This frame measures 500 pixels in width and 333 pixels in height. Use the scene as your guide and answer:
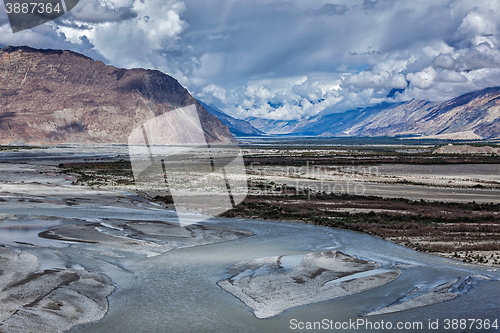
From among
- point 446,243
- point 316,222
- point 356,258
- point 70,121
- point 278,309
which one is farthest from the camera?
point 70,121

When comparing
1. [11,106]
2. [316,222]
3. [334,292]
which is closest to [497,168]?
[316,222]

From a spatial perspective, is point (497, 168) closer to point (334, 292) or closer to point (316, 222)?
point (316, 222)

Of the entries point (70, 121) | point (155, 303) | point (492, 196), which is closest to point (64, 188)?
point (155, 303)

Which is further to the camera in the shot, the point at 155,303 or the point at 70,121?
the point at 70,121

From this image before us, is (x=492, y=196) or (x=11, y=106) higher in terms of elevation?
(x=11, y=106)

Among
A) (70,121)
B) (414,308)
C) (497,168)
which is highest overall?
(70,121)

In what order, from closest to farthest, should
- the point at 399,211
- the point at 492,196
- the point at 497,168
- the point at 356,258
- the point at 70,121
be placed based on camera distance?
the point at 356,258 < the point at 399,211 < the point at 492,196 < the point at 497,168 < the point at 70,121
